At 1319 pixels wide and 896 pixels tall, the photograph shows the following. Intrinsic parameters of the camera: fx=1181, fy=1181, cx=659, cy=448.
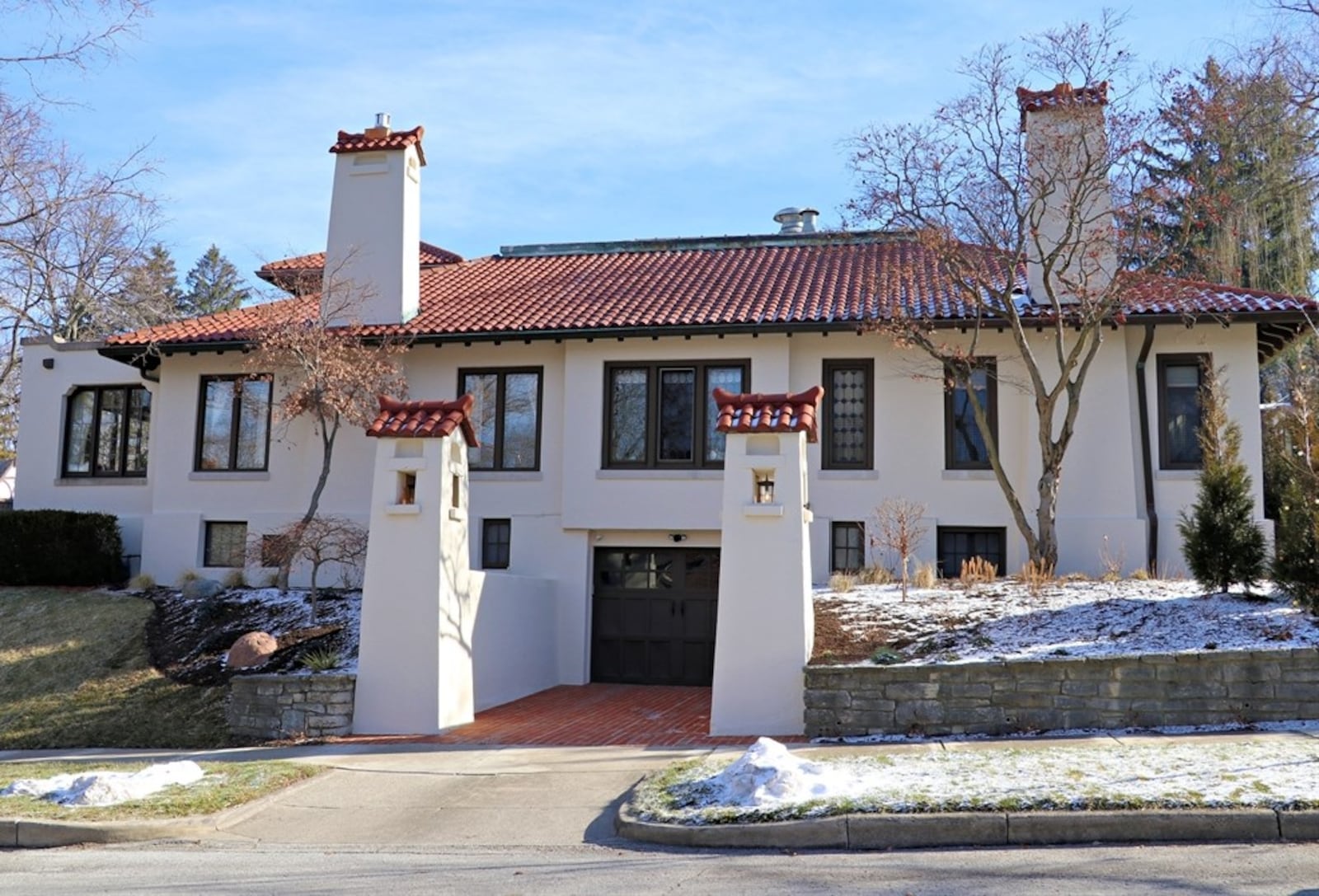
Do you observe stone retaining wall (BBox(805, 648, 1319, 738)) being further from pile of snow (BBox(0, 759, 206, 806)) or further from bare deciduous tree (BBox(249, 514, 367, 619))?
bare deciduous tree (BBox(249, 514, 367, 619))

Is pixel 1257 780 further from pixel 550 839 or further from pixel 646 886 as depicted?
pixel 550 839

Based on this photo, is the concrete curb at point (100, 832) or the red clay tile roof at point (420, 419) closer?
the concrete curb at point (100, 832)

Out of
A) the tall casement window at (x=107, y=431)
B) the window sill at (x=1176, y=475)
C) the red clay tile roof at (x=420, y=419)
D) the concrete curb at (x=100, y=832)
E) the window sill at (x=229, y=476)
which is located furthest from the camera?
the tall casement window at (x=107, y=431)

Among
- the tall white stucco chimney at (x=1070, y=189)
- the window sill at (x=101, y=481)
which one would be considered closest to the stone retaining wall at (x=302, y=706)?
the window sill at (x=101, y=481)

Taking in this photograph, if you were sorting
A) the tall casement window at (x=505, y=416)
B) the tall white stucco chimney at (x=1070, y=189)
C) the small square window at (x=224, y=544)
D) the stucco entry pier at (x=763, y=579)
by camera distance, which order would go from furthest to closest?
the small square window at (x=224, y=544), the tall casement window at (x=505, y=416), the tall white stucco chimney at (x=1070, y=189), the stucco entry pier at (x=763, y=579)

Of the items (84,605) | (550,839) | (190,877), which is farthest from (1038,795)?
(84,605)

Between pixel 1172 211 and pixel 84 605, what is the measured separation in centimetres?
1728

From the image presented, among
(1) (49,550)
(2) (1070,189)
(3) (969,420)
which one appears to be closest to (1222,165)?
(2) (1070,189)

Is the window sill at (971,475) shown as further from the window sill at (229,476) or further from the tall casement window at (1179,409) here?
the window sill at (229,476)

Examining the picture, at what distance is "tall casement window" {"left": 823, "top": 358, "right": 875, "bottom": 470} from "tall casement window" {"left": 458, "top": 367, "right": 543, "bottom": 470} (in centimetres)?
465

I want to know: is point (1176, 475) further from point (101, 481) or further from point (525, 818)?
point (101, 481)

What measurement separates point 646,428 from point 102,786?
10.3 metres

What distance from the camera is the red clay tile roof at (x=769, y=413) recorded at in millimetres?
12602

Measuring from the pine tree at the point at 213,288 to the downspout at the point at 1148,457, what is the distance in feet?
161
